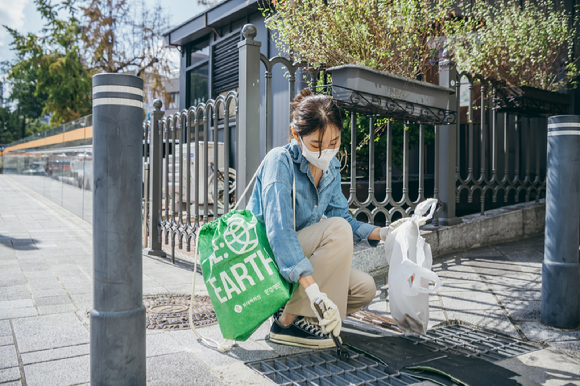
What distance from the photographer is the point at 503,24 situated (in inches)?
227

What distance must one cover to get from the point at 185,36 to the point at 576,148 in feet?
33.4

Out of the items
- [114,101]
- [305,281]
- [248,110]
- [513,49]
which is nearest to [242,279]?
[305,281]

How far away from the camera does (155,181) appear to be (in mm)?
5285

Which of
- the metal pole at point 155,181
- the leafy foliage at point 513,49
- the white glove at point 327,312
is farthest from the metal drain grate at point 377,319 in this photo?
the leafy foliage at point 513,49

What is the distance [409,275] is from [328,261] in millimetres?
420

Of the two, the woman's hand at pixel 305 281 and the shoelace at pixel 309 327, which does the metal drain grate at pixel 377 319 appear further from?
the woman's hand at pixel 305 281

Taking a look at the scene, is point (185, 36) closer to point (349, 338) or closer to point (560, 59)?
point (560, 59)

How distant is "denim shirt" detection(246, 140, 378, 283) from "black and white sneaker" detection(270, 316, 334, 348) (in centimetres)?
42

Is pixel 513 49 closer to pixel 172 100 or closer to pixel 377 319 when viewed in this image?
pixel 377 319

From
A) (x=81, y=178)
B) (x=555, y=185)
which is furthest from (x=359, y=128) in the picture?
(x=81, y=178)

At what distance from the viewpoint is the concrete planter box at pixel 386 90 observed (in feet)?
11.8

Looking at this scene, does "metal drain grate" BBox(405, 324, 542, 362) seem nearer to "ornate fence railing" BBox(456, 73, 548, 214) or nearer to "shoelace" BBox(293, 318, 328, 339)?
"shoelace" BBox(293, 318, 328, 339)

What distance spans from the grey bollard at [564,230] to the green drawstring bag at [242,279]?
66.6 inches

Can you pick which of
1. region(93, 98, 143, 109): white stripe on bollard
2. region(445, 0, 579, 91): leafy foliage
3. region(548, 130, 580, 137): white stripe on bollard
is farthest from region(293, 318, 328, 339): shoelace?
region(445, 0, 579, 91): leafy foliage
